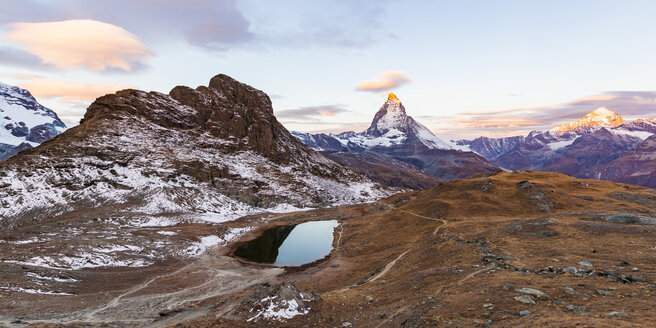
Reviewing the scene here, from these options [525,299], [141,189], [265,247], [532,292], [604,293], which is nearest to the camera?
[604,293]

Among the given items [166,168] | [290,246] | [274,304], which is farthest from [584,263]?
[166,168]

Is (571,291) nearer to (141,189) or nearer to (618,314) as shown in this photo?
(618,314)

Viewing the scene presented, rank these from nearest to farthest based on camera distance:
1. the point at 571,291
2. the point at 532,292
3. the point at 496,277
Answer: the point at 571,291 < the point at 532,292 < the point at 496,277

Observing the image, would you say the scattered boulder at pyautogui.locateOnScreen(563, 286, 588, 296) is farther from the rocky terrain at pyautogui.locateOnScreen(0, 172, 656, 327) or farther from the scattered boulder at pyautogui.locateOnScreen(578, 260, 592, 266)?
the scattered boulder at pyautogui.locateOnScreen(578, 260, 592, 266)

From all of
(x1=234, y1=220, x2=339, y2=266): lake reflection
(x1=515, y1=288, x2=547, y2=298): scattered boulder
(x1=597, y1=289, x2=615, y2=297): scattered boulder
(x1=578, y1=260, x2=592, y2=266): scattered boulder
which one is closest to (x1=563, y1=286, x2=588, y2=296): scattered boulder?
(x1=597, y1=289, x2=615, y2=297): scattered boulder

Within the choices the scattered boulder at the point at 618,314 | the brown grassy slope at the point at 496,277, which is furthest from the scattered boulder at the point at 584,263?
the scattered boulder at the point at 618,314
